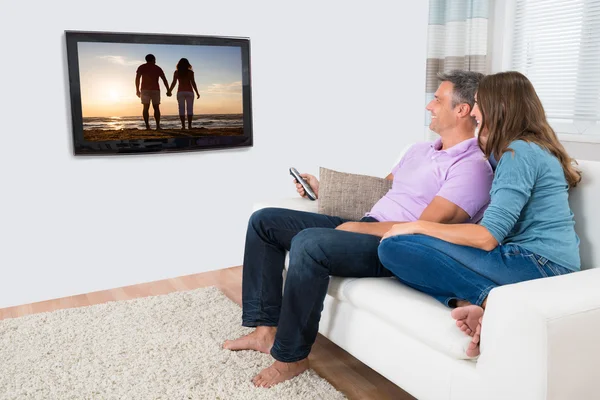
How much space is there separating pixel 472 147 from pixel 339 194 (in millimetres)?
636

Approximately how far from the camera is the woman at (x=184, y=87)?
3.15m

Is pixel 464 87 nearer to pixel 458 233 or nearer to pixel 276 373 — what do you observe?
pixel 458 233

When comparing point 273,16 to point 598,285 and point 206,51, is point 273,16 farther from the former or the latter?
point 598,285

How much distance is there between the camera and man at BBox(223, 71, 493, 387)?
195 centimetres

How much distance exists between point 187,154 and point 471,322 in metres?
2.19

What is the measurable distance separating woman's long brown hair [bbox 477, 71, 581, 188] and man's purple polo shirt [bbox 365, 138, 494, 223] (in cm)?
14

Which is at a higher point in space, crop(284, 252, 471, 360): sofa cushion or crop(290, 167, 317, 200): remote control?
crop(290, 167, 317, 200): remote control

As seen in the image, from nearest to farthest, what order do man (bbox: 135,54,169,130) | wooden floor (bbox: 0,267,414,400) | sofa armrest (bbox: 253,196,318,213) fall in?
wooden floor (bbox: 0,267,414,400) → sofa armrest (bbox: 253,196,318,213) → man (bbox: 135,54,169,130)

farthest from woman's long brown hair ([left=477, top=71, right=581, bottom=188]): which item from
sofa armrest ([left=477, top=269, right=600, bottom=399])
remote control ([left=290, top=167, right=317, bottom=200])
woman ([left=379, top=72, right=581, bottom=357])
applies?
remote control ([left=290, top=167, right=317, bottom=200])

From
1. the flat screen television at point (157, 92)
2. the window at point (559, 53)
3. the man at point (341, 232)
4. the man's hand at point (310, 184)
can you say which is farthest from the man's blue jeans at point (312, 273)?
the window at point (559, 53)

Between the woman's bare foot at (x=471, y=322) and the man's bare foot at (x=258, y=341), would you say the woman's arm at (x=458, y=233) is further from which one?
the man's bare foot at (x=258, y=341)

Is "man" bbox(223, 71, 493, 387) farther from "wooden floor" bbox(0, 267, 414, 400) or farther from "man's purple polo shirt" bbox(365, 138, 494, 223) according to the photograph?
"wooden floor" bbox(0, 267, 414, 400)

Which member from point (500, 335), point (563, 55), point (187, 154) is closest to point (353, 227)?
point (500, 335)

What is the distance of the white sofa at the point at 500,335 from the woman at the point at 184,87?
5.18 feet
